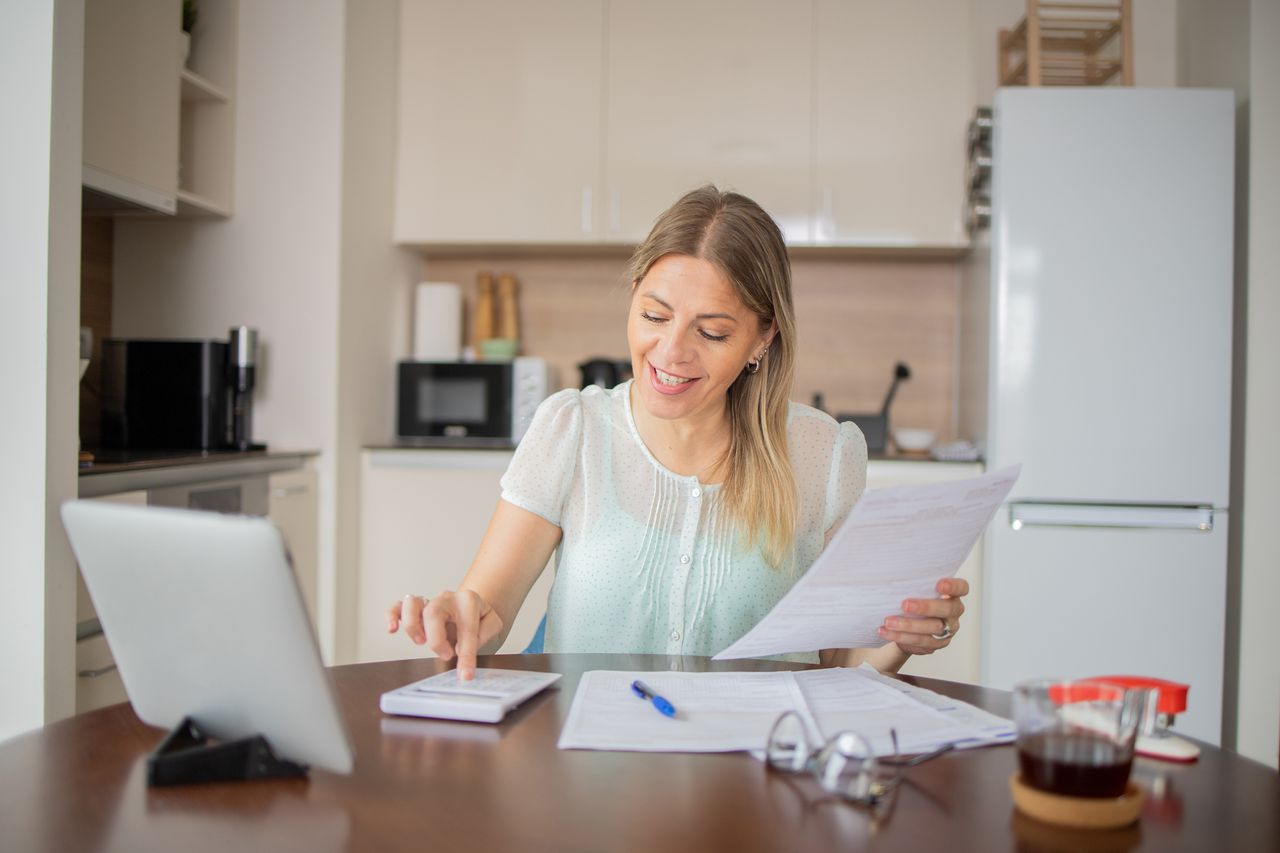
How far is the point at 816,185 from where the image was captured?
336 centimetres

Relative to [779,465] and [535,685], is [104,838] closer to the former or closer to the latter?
[535,685]

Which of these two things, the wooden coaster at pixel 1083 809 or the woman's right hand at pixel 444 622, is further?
the woman's right hand at pixel 444 622

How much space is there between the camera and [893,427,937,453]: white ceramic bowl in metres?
3.32

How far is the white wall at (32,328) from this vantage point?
186 cm

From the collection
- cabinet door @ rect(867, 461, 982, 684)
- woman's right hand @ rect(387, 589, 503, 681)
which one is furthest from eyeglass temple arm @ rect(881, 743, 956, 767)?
cabinet door @ rect(867, 461, 982, 684)

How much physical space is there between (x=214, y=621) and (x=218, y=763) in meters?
0.12

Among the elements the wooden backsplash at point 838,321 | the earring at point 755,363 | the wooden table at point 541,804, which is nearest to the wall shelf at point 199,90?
the wooden backsplash at point 838,321

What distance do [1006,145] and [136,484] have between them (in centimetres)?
238

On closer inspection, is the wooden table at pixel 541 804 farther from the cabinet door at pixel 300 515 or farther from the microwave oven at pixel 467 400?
the microwave oven at pixel 467 400

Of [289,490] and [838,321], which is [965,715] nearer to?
[289,490]

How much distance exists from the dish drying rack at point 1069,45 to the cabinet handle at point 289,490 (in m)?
2.39

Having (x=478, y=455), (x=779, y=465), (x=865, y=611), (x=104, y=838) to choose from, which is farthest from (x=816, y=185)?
(x=104, y=838)

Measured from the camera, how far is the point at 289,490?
Answer: 2.92 metres

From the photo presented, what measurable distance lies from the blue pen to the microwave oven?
91.6 inches
